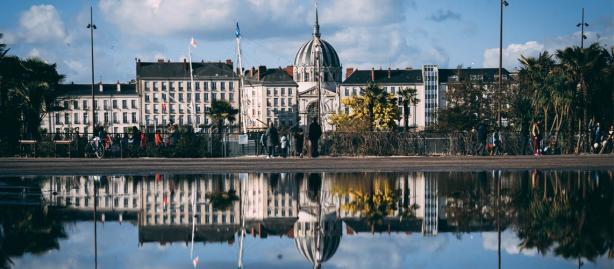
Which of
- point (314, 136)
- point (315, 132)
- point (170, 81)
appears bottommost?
point (314, 136)

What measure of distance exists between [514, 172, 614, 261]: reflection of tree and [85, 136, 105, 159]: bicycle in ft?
74.8

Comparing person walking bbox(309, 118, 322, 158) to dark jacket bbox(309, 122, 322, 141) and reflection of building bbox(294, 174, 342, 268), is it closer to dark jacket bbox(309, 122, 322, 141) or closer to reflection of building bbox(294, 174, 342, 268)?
dark jacket bbox(309, 122, 322, 141)

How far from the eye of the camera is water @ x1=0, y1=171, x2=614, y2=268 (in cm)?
991

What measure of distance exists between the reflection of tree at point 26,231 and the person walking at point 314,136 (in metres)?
19.6

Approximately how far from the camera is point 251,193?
18.7m

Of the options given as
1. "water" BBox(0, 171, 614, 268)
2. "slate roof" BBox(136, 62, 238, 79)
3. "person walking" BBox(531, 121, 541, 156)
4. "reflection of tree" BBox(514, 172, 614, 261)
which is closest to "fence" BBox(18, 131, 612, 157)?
"person walking" BBox(531, 121, 541, 156)

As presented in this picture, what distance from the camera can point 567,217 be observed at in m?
13.1

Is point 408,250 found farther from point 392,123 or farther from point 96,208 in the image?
point 392,123

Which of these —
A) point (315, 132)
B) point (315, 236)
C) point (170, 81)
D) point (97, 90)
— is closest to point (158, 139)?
point (315, 132)

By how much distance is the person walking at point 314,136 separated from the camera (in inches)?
1364

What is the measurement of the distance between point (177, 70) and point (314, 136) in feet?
545

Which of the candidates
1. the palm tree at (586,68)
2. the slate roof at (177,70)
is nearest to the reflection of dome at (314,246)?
the palm tree at (586,68)

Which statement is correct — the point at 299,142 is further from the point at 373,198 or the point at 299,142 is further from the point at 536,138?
the point at 373,198

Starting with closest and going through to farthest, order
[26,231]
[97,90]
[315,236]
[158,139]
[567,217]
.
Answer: [315,236], [26,231], [567,217], [158,139], [97,90]
